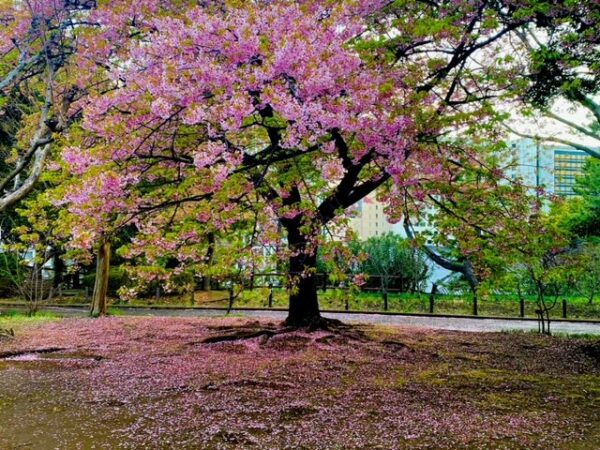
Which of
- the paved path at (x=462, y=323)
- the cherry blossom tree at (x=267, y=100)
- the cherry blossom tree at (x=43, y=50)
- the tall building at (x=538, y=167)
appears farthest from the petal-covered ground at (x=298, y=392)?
the paved path at (x=462, y=323)

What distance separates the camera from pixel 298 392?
7320 mm

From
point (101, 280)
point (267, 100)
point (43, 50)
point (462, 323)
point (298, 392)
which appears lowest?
point (462, 323)

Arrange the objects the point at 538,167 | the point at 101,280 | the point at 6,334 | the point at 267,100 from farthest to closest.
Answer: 1. the point at 101,280
2. the point at 6,334
3. the point at 538,167
4. the point at 267,100

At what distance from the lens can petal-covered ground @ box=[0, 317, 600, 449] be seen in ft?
17.7

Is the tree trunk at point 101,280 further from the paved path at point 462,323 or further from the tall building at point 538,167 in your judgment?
the tall building at point 538,167

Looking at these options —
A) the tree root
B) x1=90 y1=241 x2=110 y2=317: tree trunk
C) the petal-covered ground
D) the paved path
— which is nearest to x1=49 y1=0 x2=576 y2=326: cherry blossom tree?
the petal-covered ground

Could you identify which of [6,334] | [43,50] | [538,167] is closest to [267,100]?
[43,50]

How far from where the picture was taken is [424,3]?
9.68 meters

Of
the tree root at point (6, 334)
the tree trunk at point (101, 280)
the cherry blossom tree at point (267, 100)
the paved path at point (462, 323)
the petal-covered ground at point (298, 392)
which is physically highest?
the cherry blossom tree at point (267, 100)

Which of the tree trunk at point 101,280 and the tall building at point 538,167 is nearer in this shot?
the tall building at point 538,167

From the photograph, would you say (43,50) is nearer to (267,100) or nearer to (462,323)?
(267,100)

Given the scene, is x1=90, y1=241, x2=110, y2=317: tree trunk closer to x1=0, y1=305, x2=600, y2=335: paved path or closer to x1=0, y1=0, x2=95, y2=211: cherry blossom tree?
x1=0, y1=305, x2=600, y2=335: paved path

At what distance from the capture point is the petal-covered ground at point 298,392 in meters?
5.39

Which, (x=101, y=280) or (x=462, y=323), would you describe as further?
(x=462, y=323)
